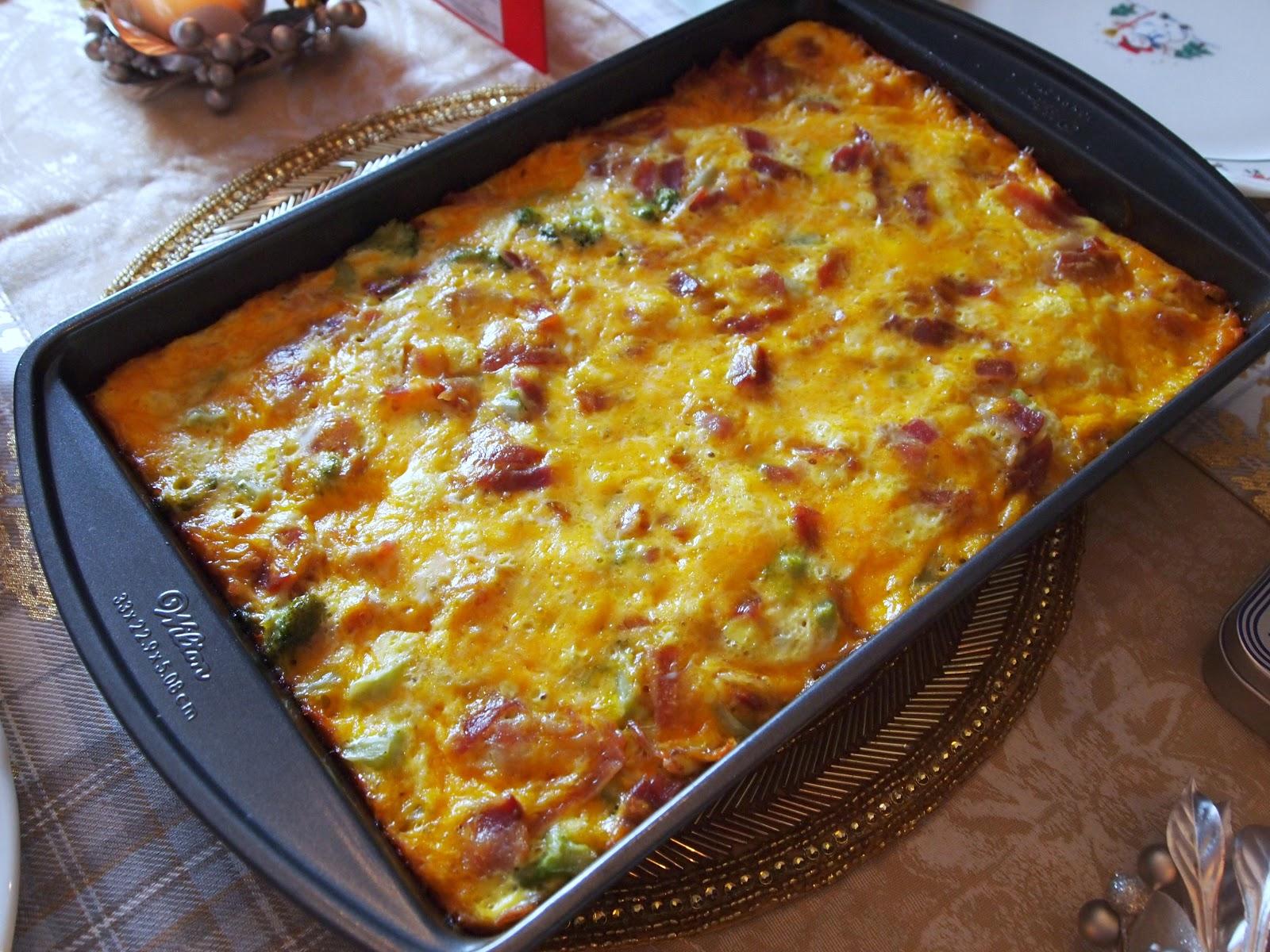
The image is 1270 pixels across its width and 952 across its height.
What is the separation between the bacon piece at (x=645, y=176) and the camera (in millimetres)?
2002

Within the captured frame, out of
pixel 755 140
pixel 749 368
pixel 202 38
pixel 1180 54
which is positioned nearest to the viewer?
pixel 749 368

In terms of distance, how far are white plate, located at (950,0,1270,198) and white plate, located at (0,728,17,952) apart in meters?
2.57

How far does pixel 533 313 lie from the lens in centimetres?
181

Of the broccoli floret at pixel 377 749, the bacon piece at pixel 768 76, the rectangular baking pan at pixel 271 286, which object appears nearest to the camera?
the rectangular baking pan at pixel 271 286

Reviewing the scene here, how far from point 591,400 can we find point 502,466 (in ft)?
0.65

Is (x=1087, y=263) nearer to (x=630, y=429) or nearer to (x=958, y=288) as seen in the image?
(x=958, y=288)

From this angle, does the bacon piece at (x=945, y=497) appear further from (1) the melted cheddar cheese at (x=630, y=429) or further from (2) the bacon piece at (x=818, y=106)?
(2) the bacon piece at (x=818, y=106)

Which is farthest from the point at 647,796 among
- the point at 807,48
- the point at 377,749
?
the point at 807,48

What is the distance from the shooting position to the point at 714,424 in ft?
5.47

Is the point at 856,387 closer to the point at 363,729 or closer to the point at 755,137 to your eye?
the point at 755,137

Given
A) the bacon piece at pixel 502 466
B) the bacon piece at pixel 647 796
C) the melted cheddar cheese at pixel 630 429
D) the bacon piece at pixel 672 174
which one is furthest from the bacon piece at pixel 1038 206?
the bacon piece at pixel 647 796

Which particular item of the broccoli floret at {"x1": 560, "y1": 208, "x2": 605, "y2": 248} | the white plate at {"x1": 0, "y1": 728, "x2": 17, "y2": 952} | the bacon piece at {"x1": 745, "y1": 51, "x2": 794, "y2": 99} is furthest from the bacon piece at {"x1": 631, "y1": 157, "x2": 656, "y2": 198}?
the white plate at {"x1": 0, "y1": 728, "x2": 17, "y2": 952}

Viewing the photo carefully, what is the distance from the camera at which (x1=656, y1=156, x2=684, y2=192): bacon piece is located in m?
2.01

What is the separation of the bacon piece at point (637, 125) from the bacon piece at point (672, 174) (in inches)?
4.6
